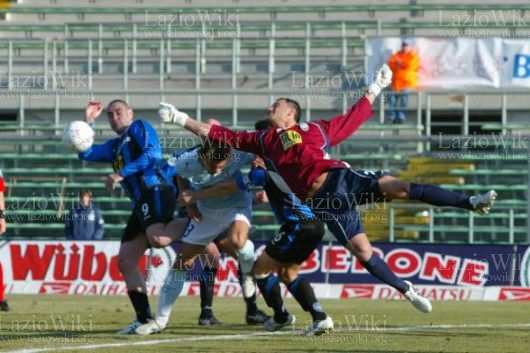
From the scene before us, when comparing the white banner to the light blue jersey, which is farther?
the white banner

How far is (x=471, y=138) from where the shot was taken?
71.8 feet

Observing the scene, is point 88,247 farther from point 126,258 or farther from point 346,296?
point 126,258

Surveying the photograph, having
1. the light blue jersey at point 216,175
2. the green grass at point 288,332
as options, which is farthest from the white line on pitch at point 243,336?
the light blue jersey at point 216,175

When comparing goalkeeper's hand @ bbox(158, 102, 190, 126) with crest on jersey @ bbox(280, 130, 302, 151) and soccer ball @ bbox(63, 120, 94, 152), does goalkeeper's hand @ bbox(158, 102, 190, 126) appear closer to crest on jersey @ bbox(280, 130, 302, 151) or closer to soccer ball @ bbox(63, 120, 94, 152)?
crest on jersey @ bbox(280, 130, 302, 151)

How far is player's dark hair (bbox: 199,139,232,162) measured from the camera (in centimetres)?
1179

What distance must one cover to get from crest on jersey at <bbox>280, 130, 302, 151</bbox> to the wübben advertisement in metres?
9.01

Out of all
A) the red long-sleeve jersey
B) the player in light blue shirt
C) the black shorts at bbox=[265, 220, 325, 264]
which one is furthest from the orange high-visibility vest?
the black shorts at bbox=[265, 220, 325, 264]

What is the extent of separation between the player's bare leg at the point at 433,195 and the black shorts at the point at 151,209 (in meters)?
2.32

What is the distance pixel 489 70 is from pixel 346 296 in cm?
755

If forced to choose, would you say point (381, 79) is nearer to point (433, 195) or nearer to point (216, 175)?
point (433, 195)

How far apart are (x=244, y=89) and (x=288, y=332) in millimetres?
15257

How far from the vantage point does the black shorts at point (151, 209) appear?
1151 centimetres

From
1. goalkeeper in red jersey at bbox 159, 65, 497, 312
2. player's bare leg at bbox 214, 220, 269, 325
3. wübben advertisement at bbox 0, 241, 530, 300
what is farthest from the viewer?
wübben advertisement at bbox 0, 241, 530, 300

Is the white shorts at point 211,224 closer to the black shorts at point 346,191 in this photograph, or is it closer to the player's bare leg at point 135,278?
the player's bare leg at point 135,278
